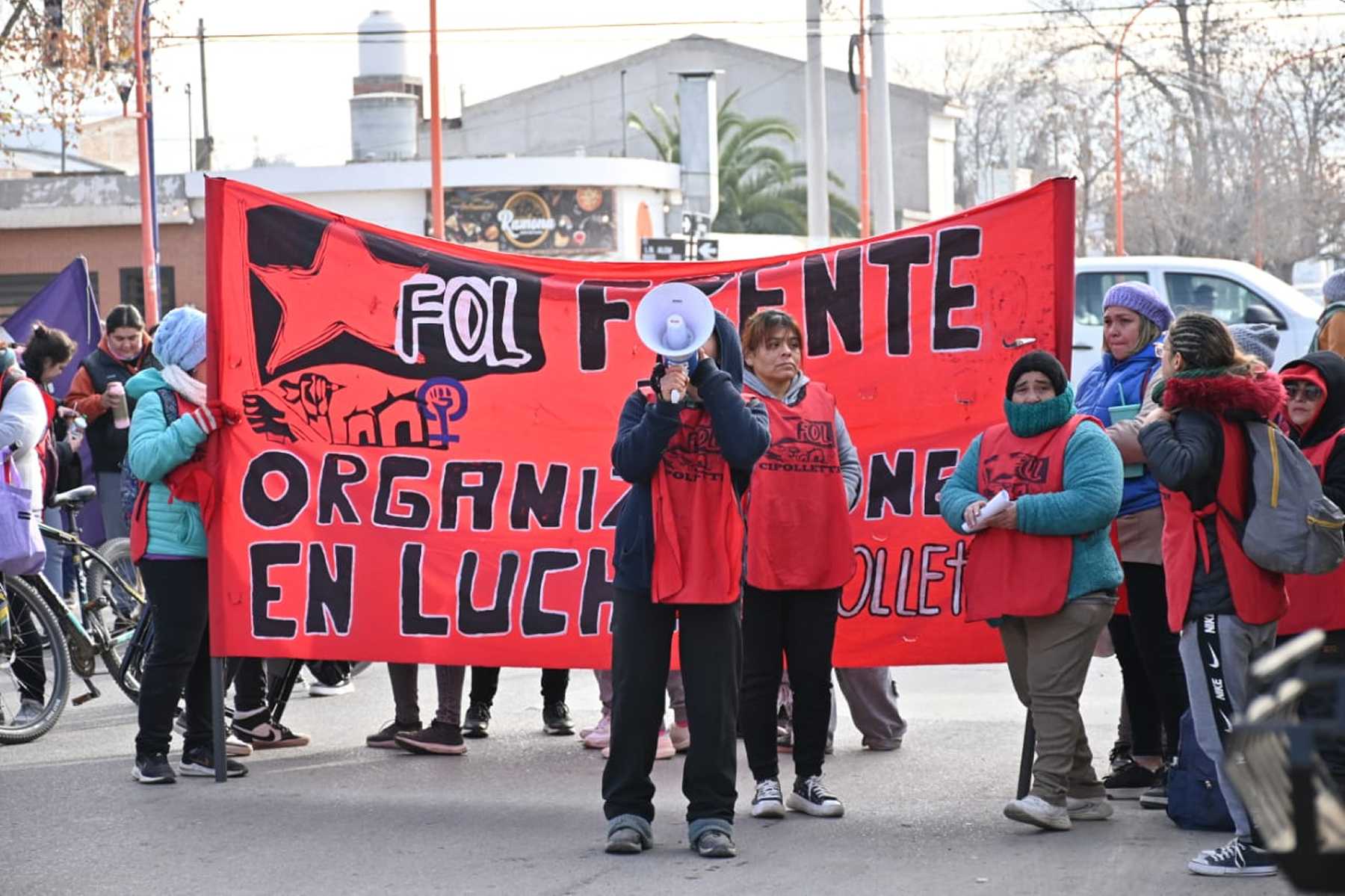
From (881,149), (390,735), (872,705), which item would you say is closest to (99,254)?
(881,149)

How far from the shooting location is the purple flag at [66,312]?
Result: 12070 millimetres

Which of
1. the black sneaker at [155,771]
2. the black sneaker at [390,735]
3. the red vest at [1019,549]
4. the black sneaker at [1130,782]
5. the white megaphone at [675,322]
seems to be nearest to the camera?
the white megaphone at [675,322]

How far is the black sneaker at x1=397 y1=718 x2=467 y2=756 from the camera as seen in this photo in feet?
25.6

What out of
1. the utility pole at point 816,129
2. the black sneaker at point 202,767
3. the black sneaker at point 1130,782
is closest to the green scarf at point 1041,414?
the black sneaker at point 1130,782

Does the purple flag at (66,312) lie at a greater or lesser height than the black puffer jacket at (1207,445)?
greater

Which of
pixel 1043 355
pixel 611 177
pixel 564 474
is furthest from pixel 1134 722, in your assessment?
pixel 611 177

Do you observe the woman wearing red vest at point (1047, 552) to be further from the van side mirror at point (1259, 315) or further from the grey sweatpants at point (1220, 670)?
the van side mirror at point (1259, 315)

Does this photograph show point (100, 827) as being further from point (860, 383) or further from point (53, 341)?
point (53, 341)

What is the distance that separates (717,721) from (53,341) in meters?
5.58

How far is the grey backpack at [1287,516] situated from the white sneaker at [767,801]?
6.37 feet

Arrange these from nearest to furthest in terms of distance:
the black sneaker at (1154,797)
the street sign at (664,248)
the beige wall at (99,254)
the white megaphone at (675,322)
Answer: the white megaphone at (675,322) < the black sneaker at (1154,797) < the street sign at (664,248) < the beige wall at (99,254)

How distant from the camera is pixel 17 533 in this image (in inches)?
314

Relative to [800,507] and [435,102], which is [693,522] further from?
[435,102]

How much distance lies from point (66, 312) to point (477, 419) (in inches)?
231
